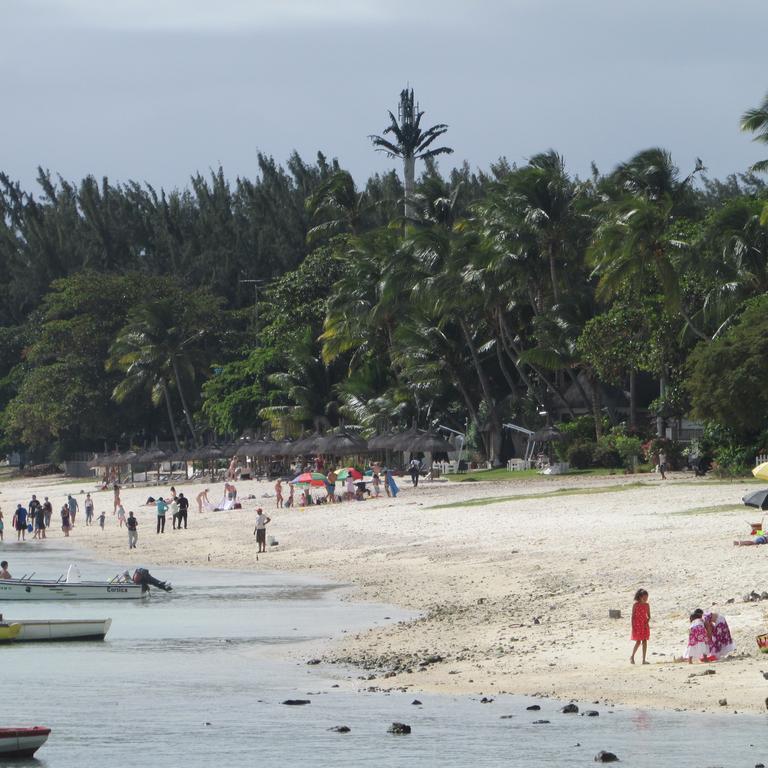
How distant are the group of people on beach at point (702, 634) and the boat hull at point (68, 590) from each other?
14.5 meters

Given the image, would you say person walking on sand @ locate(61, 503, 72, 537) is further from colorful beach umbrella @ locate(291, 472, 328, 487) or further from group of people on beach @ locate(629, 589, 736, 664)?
group of people on beach @ locate(629, 589, 736, 664)

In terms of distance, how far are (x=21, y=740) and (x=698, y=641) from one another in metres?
7.71

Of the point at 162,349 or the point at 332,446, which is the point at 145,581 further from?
the point at 162,349

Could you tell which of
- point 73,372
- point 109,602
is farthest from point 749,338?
point 73,372

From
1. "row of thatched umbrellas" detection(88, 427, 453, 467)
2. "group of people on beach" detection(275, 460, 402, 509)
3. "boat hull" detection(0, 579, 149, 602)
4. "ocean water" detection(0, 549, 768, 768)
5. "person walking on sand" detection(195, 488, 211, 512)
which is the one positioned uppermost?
"row of thatched umbrellas" detection(88, 427, 453, 467)

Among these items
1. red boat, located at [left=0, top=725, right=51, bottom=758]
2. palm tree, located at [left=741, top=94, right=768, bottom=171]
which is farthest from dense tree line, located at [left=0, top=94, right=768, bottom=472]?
red boat, located at [left=0, top=725, right=51, bottom=758]

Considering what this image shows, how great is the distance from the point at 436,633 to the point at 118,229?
85.3 m

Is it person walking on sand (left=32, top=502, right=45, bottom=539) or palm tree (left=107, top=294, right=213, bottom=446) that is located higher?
palm tree (left=107, top=294, right=213, bottom=446)

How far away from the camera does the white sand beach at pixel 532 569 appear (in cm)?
1669

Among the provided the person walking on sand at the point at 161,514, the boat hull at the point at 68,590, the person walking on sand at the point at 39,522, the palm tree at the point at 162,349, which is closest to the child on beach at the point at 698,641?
the boat hull at the point at 68,590

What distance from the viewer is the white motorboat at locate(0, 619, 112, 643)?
23188mm

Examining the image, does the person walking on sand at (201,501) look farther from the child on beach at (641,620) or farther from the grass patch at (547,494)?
the child on beach at (641,620)

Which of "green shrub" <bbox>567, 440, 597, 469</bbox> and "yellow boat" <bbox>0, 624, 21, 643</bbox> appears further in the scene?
"green shrub" <bbox>567, 440, 597, 469</bbox>

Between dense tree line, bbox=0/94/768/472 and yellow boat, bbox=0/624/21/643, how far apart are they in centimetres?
2066
